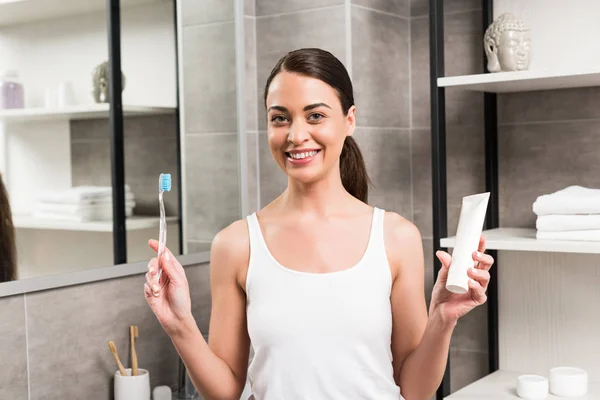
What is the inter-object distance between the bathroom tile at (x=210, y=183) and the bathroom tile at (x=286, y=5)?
37 centimetres

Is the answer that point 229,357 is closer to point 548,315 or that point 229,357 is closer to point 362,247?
point 362,247

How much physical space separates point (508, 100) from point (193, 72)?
86 cm

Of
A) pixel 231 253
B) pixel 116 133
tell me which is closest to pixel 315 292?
pixel 231 253

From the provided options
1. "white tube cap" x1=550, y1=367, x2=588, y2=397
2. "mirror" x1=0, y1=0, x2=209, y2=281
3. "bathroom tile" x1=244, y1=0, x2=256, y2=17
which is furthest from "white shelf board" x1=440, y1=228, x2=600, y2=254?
"bathroom tile" x1=244, y1=0, x2=256, y2=17

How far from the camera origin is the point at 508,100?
2.21 m

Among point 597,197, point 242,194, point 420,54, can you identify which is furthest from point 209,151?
point 597,197

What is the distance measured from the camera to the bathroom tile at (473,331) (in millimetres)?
2297

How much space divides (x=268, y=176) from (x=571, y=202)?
85cm

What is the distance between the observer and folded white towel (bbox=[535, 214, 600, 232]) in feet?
5.99

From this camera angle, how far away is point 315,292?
1.34 meters

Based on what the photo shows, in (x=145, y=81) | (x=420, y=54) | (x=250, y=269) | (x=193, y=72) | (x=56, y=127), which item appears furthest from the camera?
(x=420, y=54)

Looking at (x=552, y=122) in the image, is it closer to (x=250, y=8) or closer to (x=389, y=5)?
(x=389, y=5)

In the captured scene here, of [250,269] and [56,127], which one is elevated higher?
[56,127]

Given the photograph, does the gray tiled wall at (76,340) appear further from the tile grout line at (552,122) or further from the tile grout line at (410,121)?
the tile grout line at (552,122)
